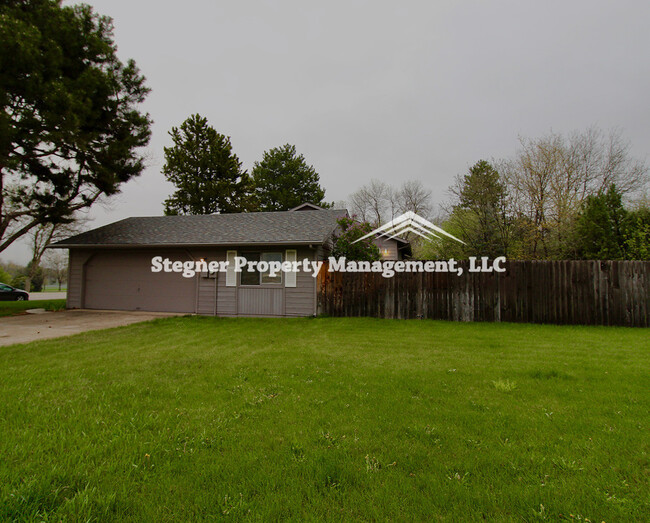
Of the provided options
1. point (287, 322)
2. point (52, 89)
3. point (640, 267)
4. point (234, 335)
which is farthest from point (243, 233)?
point (640, 267)

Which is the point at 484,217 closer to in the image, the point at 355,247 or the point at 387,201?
the point at 355,247

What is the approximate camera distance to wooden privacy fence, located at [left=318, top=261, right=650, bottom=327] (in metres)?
8.89

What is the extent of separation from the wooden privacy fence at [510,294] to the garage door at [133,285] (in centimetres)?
526

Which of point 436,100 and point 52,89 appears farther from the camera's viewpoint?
point 436,100

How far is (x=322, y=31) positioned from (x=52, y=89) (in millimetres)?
9594

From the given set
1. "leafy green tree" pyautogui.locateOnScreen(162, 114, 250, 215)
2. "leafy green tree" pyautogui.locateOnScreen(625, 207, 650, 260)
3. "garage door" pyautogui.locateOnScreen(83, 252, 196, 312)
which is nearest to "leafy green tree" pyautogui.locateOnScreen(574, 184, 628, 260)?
"leafy green tree" pyautogui.locateOnScreen(625, 207, 650, 260)

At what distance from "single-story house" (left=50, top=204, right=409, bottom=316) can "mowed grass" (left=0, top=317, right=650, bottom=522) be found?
5.77m

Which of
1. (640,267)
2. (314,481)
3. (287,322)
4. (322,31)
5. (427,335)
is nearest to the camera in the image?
(314,481)

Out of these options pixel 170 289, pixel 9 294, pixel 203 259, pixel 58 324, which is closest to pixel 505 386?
pixel 203 259

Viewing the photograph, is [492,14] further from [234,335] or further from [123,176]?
[123,176]

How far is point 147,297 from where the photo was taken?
1231cm

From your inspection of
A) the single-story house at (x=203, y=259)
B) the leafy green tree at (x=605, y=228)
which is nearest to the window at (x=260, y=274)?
the single-story house at (x=203, y=259)

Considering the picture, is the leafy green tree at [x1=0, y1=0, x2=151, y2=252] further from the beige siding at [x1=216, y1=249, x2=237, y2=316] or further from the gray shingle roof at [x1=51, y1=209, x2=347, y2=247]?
the beige siding at [x1=216, y1=249, x2=237, y2=316]

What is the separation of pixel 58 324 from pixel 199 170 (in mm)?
19723
